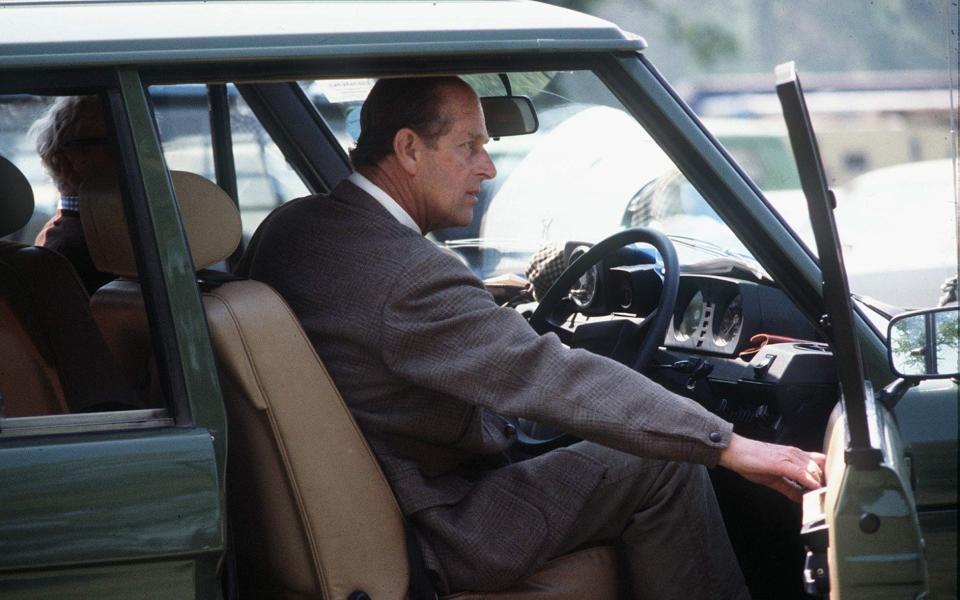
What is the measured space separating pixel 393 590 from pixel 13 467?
2.22ft

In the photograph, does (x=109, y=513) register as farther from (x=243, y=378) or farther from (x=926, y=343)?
(x=926, y=343)

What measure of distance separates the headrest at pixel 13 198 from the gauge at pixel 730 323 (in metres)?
1.55

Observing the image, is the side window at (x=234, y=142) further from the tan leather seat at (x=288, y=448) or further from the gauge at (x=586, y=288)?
the tan leather seat at (x=288, y=448)

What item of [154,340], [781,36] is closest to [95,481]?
[154,340]

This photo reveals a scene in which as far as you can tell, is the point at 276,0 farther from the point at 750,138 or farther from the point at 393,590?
the point at 750,138

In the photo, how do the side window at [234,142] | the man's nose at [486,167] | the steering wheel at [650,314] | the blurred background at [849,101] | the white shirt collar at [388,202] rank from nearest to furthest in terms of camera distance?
the white shirt collar at [388,202] → the man's nose at [486,167] → the steering wheel at [650,314] → the side window at [234,142] → the blurred background at [849,101]

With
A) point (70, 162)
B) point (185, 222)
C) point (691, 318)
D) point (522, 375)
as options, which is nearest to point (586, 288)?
point (691, 318)

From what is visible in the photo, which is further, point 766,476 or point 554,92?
point 554,92

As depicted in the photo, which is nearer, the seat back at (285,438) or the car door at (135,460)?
the car door at (135,460)

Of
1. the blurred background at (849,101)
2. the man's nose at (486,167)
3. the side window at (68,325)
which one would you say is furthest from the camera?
the blurred background at (849,101)

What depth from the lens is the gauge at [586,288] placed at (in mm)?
3287

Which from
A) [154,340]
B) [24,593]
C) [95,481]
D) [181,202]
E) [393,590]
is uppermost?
[181,202]

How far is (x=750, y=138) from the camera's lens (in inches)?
546

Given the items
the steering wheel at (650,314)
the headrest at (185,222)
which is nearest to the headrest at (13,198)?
the headrest at (185,222)
